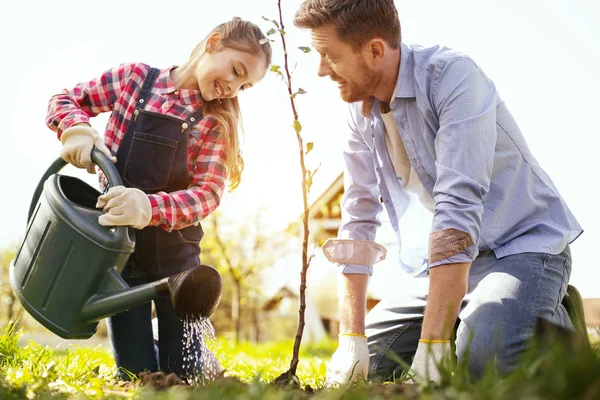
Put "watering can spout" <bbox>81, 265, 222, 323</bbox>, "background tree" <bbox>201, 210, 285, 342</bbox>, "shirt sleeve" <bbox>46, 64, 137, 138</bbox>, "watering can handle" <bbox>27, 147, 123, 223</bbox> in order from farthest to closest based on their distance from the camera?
"background tree" <bbox>201, 210, 285, 342</bbox> → "shirt sleeve" <bbox>46, 64, 137, 138</bbox> → "watering can handle" <bbox>27, 147, 123, 223</bbox> → "watering can spout" <bbox>81, 265, 222, 323</bbox>

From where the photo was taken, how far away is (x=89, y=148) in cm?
234

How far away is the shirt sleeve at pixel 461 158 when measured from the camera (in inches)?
77.9

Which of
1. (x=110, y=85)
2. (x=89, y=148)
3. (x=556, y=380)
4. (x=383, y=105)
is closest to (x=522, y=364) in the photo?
(x=556, y=380)

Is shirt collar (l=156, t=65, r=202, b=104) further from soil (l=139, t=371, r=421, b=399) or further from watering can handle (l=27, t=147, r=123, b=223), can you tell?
soil (l=139, t=371, r=421, b=399)

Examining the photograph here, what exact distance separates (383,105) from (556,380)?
1658mm

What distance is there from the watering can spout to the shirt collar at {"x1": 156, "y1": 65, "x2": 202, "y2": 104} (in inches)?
33.4

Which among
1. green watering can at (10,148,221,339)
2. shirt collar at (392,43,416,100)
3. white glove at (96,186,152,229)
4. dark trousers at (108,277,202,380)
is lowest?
dark trousers at (108,277,202,380)

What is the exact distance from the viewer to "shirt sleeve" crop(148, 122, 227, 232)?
2.38 meters

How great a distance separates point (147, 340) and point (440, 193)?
1.42 metres

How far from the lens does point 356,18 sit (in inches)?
90.5

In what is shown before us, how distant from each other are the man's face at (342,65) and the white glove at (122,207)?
2.69ft

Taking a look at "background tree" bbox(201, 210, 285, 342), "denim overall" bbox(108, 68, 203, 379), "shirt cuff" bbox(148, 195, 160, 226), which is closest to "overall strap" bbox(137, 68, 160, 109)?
"denim overall" bbox(108, 68, 203, 379)

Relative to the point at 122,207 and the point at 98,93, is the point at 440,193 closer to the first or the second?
the point at 122,207

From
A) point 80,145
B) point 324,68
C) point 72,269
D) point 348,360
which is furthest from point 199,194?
point 348,360
